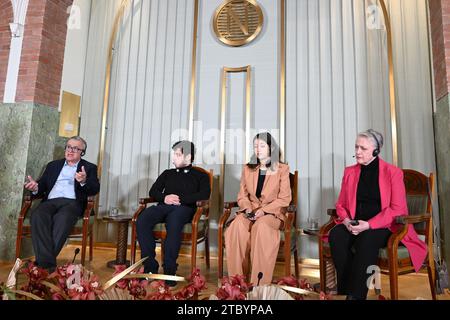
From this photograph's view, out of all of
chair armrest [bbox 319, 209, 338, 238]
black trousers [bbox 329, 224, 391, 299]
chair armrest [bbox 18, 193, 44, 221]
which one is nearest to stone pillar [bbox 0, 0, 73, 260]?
chair armrest [bbox 18, 193, 44, 221]

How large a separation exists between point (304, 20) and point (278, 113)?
1.02 meters

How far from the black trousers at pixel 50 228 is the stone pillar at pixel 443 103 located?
2.99m

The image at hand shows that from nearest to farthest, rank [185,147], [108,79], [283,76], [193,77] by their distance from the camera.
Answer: [185,147] < [283,76] < [193,77] < [108,79]

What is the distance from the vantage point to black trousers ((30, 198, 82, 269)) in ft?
8.03

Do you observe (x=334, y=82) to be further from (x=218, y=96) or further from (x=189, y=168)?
(x=189, y=168)

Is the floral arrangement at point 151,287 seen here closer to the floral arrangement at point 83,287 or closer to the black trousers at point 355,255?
the floral arrangement at point 83,287

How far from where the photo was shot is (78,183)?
2.87m

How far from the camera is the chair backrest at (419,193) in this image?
2273 millimetres

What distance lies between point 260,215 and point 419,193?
115 centimetres

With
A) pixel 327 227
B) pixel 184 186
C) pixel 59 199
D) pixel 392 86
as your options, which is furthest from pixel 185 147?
pixel 392 86

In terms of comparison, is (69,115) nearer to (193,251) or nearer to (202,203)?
(202,203)

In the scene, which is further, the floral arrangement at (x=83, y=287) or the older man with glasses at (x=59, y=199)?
the older man with glasses at (x=59, y=199)

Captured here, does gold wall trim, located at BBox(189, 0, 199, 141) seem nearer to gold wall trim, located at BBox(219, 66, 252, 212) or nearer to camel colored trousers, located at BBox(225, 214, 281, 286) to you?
gold wall trim, located at BBox(219, 66, 252, 212)

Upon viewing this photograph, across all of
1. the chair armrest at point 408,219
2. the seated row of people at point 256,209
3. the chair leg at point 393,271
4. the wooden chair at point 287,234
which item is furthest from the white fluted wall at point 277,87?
the chair leg at point 393,271
